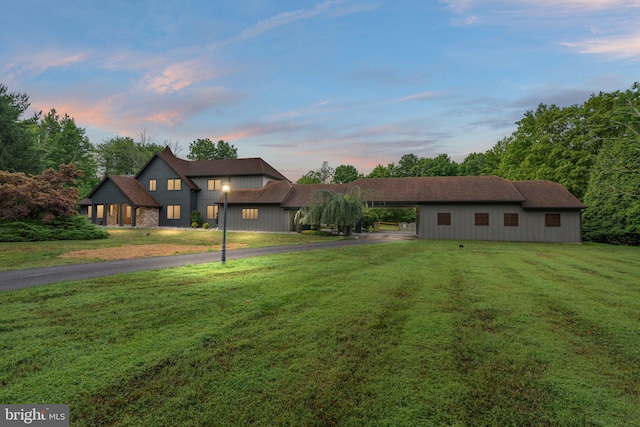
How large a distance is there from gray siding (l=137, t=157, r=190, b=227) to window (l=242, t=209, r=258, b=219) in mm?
7970

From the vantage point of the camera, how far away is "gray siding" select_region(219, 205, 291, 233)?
27.0 m

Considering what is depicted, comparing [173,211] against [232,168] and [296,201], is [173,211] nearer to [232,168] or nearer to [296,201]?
[232,168]

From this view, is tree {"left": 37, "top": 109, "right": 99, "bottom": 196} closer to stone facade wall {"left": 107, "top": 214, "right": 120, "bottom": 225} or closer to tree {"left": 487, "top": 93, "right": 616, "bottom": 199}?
stone facade wall {"left": 107, "top": 214, "right": 120, "bottom": 225}

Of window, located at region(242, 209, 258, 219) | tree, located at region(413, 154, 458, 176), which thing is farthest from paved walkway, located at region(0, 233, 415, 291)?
tree, located at region(413, 154, 458, 176)

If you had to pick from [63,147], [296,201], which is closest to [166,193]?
[296,201]

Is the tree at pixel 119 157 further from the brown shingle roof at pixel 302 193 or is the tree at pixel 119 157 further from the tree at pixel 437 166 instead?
the tree at pixel 437 166

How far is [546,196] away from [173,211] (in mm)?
37402

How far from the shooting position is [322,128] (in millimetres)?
31297

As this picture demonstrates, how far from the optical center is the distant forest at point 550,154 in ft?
64.4

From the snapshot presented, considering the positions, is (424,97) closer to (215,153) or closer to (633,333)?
(633,333)

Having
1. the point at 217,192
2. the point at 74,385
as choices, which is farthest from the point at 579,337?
the point at 217,192

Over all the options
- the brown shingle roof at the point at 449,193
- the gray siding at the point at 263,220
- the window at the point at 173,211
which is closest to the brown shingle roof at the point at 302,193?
the brown shingle roof at the point at 449,193

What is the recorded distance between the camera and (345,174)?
59.0 metres

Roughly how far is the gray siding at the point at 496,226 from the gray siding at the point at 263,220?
1292 centimetres
